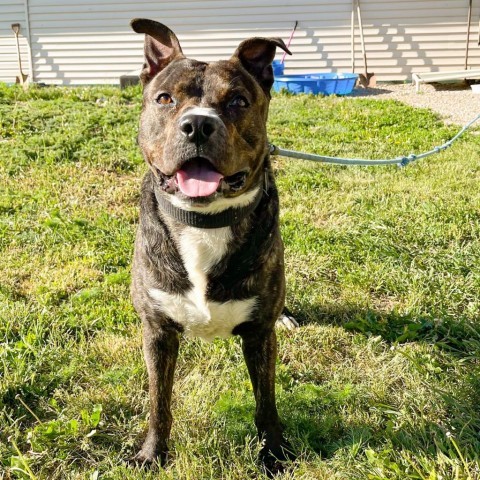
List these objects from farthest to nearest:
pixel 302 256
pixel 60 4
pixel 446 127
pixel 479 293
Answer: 1. pixel 60 4
2. pixel 446 127
3. pixel 302 256
4. pixel 479 293

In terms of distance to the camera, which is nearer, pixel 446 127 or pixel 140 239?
pixel 140 239

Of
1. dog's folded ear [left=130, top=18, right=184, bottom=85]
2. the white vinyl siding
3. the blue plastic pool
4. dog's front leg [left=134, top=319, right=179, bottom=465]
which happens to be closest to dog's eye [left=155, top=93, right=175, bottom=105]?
dog's folded ear [left=130, top=18, right=184, bottom=85]

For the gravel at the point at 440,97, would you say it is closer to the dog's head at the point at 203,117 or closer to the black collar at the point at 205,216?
the dog's head at the point at 203,117

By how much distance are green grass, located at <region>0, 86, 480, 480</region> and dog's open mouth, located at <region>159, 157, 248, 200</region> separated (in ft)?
3.79

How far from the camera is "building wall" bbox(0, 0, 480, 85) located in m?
13.1

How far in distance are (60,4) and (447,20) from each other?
9450 mm

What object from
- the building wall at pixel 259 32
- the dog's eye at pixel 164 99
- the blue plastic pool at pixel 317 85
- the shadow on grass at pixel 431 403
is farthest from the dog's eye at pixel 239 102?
the building wall at pixel 259 32

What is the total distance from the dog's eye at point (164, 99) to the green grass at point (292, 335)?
4.78 ft

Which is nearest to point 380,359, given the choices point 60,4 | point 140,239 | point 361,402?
point 361,402

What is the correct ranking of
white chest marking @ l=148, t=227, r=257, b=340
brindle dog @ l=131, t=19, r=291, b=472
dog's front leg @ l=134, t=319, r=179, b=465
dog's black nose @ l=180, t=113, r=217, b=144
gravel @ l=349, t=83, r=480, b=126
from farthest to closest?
gravel @ l=349, t=83, r=480, b=126
dog's front leg @ l=134, t=319, r=179, b=465
white chest marking @ l=148, t=227, r=257, b=340
brindle dog @ l=131, t=19, r=291, b=472
dog's black nose @ l=180, t=113, r=217, b=144

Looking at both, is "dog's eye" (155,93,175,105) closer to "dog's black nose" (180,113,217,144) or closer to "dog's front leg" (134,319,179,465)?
"dog's black nose" (180,113,217,144)

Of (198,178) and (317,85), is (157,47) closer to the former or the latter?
(198,178)

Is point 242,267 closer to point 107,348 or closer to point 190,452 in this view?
point 190,452

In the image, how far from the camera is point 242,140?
7.73 feet
